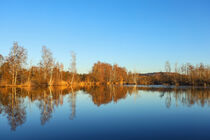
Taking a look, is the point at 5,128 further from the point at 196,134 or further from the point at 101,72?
the point at 101,72

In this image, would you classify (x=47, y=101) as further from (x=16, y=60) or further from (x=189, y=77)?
(x=189, y=77)

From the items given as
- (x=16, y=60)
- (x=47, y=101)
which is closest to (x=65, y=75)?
(x=16, y=60)

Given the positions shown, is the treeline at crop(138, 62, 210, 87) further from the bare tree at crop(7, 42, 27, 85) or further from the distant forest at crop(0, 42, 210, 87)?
the bare tree at crop(7, 42, 27, 85)

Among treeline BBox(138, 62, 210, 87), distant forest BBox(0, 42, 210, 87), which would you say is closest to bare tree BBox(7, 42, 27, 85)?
distant forest BBox(0, 42, 210, 87)

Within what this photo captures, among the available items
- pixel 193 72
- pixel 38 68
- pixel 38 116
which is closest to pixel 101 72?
pixel 38 68

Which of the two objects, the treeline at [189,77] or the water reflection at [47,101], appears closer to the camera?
the water reflection at [47,101]

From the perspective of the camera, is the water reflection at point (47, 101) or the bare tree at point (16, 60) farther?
the bare tree at point (16, 60)

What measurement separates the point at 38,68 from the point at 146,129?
158 feet

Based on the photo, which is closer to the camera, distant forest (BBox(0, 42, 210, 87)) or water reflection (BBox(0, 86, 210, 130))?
water reflection (BBox(0, 86, 210, 130))

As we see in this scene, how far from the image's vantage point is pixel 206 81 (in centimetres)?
4912

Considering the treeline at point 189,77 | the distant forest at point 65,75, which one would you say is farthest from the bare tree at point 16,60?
the treeline at point 189,77

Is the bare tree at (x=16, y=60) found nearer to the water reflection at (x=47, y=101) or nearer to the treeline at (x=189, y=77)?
the water reflection at (x=47, y=101)

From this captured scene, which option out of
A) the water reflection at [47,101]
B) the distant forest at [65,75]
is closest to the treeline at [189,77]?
the distant forest at [65,75]

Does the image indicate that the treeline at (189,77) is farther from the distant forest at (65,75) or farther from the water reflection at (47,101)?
the water reflection at (47,101)
